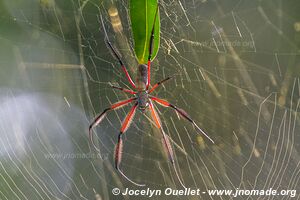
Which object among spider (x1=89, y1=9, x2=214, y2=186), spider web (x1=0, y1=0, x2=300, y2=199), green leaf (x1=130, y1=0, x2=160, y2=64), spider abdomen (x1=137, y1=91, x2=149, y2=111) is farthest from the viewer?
spider web (x1=0, y1=0, x2=300, y2=199)

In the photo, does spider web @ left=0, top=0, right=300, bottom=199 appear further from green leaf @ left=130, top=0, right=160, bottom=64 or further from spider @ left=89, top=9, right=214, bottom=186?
green leaf @ left=130, top=0, right=160, bottom=64

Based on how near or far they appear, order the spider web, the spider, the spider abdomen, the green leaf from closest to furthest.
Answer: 1. the green leaf
2. the spider
3. the spider abdomen
4. the spider web

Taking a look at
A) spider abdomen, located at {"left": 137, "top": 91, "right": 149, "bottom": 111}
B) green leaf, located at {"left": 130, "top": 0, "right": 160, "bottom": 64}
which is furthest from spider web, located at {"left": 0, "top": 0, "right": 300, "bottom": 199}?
green leaf, located at {"left": 130, "top": 0, "right": 160, "bottom": 64}

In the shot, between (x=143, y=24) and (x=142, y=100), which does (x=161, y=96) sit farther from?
(x=143, y=24)

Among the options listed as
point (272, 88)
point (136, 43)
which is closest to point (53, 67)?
point (272, 88)

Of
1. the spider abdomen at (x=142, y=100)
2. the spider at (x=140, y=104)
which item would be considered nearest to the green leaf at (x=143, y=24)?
the spider at (x=140, y=104)

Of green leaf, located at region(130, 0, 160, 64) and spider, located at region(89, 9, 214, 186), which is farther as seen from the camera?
spider, located at region(89, 9, 214, 186)

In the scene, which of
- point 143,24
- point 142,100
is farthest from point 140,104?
point 143,24
